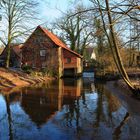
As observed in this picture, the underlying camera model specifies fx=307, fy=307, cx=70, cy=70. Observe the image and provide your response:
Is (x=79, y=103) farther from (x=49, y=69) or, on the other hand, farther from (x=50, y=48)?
(x=50, y=48)

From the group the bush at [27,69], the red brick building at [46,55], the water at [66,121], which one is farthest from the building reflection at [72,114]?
the red brick building at [46,55]

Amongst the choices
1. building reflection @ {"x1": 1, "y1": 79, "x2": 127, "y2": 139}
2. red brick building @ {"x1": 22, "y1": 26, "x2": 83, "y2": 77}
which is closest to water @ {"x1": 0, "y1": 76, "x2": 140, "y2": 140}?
building reflection @ {"x1": 1, "y1": 79, "x2": 127, "y2": 139}

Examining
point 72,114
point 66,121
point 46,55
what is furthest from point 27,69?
point 66,121

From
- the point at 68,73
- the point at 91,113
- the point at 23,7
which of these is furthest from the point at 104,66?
the point at 91,113

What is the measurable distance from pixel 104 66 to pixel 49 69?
881 centimetres

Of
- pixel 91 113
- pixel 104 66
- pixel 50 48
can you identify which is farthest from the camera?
pixel 50 48

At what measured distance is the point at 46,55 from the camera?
173 ft

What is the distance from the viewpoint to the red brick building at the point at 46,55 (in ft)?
169

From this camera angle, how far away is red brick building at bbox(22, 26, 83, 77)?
51594 millimetres

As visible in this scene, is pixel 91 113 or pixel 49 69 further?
pixel 49 69

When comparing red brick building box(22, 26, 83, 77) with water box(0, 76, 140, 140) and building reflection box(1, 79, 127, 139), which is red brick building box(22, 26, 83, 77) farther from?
water box(0, 76, 140, 140)

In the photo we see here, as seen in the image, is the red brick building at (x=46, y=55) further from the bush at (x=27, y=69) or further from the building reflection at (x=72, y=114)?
the building reflection at (x=72, y=114)

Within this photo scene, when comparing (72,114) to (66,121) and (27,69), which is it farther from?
(27,69)

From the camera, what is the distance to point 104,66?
48656 mm
